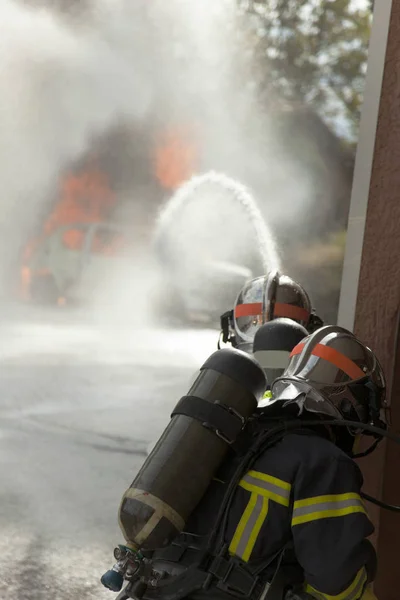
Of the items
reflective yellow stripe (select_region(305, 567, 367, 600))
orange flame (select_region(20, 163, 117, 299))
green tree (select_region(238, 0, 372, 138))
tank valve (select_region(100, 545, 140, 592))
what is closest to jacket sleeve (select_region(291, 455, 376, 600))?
reflective yellow stripe (select_region(305, 567, 367, 600))

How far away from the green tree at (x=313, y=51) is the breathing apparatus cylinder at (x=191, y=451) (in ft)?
11.2

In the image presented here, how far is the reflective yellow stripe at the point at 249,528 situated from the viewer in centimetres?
109

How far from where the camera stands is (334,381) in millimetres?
1283

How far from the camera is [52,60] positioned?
482cm

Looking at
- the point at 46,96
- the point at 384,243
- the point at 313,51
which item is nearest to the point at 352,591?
the point at 384,243

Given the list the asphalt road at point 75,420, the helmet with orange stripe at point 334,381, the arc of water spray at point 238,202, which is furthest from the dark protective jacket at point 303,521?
the arc of water spray at point 238,202

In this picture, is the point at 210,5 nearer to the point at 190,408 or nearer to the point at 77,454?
the point at 77,454

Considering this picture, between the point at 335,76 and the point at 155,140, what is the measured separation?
4.05 feet

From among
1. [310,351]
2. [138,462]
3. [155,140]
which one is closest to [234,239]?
[155,140]

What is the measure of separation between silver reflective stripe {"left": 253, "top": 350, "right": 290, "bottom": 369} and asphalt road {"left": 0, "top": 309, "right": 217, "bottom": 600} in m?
→ 1.46

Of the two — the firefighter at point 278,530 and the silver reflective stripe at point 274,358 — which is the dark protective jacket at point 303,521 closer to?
the firefighter at point 278,530

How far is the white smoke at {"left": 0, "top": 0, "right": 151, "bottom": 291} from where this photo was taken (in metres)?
4.66

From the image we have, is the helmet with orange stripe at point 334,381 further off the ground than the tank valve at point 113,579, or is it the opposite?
the helmet with orange stripe at point 334,381

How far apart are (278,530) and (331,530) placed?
0.28ft
